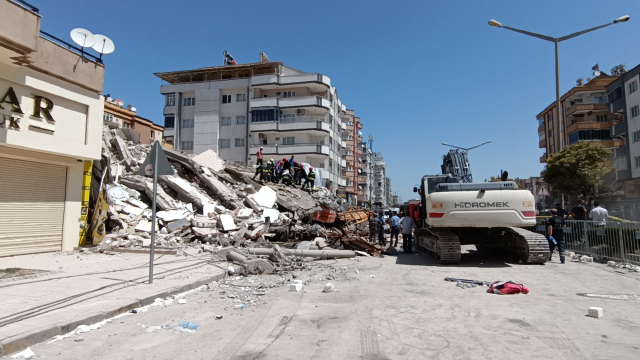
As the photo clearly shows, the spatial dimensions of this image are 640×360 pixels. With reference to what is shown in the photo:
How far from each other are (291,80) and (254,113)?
260 inches

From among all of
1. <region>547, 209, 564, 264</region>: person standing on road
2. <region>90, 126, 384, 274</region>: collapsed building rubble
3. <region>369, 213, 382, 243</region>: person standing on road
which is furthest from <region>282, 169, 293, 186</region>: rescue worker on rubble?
<region>547, 209, 564, 264</region>: person standing on road

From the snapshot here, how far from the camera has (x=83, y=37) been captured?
38.4ft

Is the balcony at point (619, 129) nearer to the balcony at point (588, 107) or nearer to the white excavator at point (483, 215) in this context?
the balcony at point (588, 107)

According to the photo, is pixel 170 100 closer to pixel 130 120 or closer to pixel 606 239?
pixel 130 120

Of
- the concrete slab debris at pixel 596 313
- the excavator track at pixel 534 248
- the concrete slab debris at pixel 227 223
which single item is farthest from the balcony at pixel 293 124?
the concrete slab debris at pixel 596 313

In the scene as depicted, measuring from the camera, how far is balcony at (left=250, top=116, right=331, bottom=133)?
5100 centimetres

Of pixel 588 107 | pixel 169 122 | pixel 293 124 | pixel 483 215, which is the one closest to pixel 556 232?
pixel 483 215

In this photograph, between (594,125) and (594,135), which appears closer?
(594,125)

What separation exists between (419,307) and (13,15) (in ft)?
34.8

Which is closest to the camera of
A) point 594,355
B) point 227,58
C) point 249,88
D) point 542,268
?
point 594,355

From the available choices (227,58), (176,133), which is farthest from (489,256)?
(227,58)

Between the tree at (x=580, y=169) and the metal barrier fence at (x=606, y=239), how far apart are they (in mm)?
16276

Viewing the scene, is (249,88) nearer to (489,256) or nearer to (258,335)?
(489,256)

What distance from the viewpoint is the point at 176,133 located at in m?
56.5
